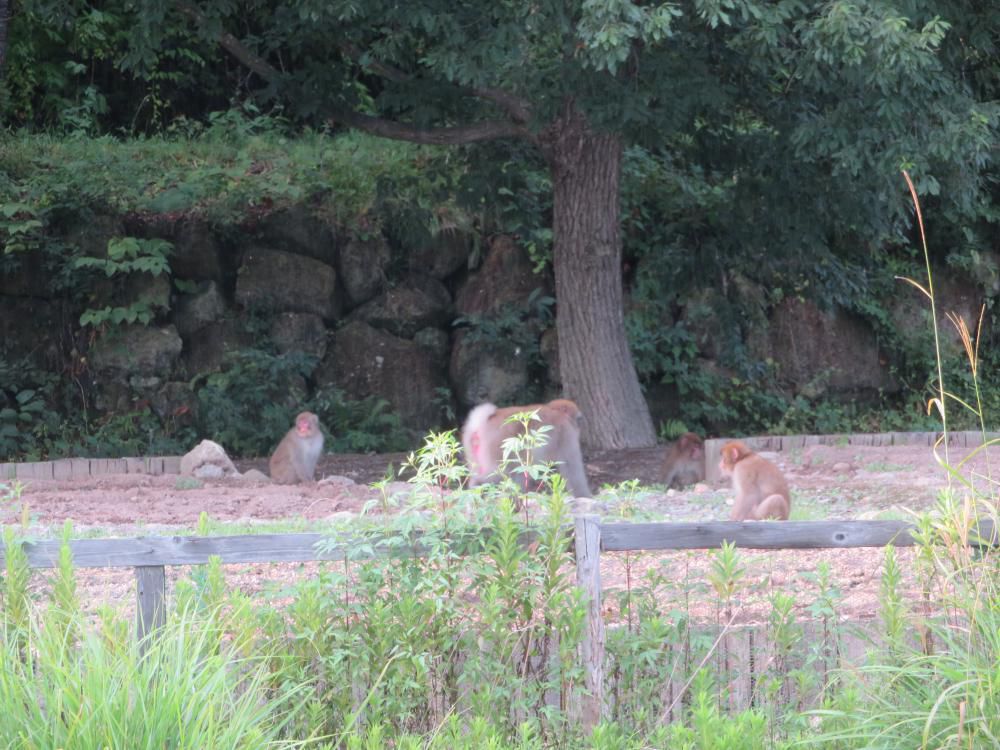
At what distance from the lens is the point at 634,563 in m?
6.61

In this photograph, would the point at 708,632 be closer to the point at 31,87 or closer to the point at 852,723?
the point at 852,723

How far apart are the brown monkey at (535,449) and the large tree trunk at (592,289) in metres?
3.76

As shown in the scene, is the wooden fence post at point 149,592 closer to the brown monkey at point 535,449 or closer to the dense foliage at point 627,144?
the brown monkey at point 535,449

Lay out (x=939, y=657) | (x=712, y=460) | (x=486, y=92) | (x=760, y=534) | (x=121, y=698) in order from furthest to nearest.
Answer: (x=486, y=92) → (x=712, y=460) → (x=760, y=534) → (x=939, y=657) → (x=121, y=698)

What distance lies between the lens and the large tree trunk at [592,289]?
13133mm

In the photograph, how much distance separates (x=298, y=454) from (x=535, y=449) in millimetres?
3206

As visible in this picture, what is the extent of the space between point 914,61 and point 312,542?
22.1ft

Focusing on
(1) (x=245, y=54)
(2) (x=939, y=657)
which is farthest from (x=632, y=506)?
(1) (x=245, y=54)

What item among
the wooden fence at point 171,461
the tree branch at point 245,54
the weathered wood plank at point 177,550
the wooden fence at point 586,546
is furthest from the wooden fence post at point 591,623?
the tree branch at point 245,54

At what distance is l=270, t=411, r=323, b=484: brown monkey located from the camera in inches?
445

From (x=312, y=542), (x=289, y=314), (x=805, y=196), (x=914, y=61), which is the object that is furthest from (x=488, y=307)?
(x=312, y=542)

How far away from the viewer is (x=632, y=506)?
732 centimetres

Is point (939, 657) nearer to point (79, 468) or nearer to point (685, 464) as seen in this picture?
point (685, 464)

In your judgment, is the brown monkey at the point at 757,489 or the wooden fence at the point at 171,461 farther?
the wooden fence at the point at 171,461
